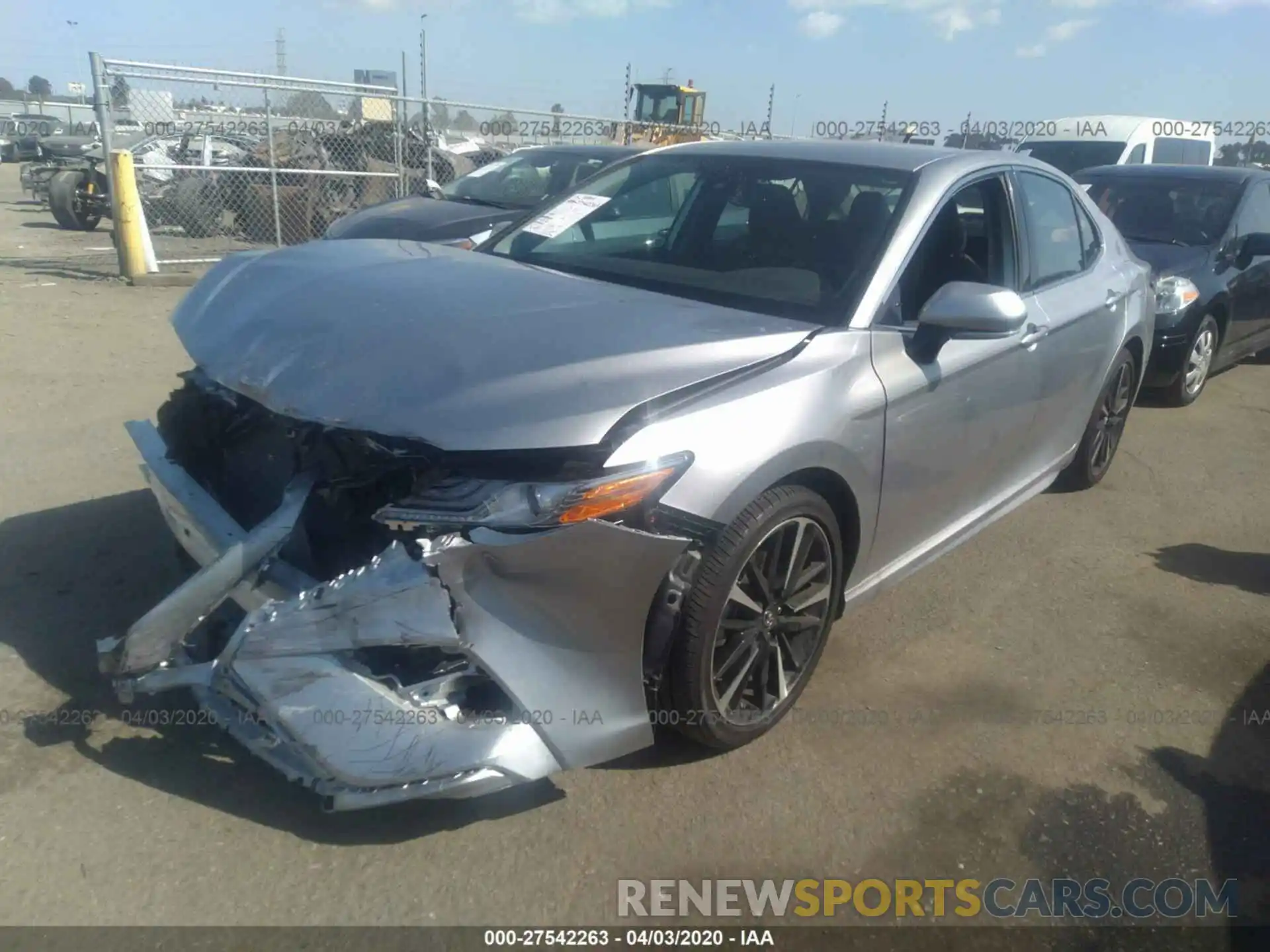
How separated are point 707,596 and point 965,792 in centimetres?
105

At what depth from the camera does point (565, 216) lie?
4.04 metres

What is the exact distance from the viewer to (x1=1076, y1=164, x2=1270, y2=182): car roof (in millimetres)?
7723

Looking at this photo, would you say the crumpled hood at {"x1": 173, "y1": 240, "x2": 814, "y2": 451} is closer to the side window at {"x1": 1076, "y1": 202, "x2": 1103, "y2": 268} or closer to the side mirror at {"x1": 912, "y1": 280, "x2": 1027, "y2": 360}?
the side mirror at {"x1": 912, "y1": 280, "x2": 1027, "y2": 360}

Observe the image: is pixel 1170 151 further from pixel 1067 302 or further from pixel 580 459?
pixel 580 459

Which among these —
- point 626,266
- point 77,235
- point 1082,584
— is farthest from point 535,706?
point 77,235

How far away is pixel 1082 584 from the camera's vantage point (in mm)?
4273

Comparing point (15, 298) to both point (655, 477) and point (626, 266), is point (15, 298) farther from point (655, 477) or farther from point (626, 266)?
point (655, 477)

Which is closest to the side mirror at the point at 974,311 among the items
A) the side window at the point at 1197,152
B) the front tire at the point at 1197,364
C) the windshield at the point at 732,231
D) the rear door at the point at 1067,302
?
the windshield at the point at 732,231

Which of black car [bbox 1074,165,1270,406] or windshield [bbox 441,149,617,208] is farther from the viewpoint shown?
windshield [bbox 441,149,617,208]

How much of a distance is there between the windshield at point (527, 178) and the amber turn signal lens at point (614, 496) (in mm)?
6894

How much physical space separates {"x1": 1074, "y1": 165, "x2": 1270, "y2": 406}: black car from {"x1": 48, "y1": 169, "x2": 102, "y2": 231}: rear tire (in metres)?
13.4

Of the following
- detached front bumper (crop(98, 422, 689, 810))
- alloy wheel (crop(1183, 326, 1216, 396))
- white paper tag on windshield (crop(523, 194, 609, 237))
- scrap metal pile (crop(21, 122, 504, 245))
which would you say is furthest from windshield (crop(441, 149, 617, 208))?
detached front bumper (crop(98, 422, 689, 810))

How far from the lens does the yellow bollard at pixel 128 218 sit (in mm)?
9422

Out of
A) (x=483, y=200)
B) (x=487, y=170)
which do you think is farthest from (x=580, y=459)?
(x=487, y=170)
